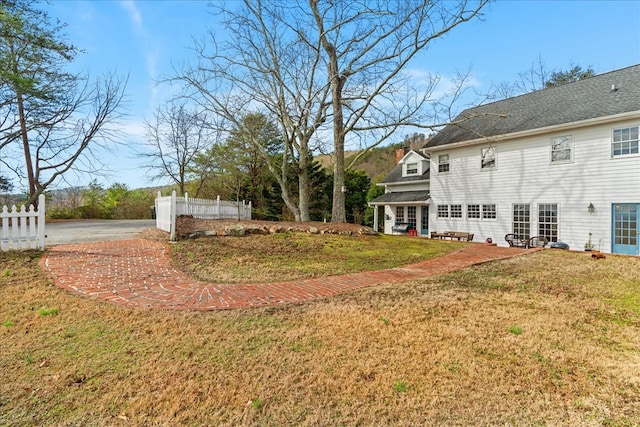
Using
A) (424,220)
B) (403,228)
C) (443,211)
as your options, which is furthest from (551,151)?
(403,228)

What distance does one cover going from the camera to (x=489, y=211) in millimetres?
15188

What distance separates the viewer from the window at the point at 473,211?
15.7 m

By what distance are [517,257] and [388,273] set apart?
489 centimetres

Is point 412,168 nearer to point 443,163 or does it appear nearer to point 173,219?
point 443,163

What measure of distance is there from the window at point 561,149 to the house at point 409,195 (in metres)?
6.18

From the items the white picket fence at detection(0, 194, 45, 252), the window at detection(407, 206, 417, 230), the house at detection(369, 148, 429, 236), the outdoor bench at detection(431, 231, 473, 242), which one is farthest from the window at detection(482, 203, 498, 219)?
the white picket fence at detection(0, 194, 45, 252)

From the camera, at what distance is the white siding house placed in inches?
446

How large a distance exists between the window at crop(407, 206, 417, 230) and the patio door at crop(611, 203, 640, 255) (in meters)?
9.15

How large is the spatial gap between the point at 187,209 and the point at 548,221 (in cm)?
1456

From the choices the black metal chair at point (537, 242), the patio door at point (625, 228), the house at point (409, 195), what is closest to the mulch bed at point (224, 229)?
the black metal chair at point (537, 242)

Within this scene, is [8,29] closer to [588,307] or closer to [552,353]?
[552,353]

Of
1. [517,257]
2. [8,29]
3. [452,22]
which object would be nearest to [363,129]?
[452,22]

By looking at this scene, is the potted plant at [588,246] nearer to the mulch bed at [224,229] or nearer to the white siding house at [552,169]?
the white siding house at [552,169]

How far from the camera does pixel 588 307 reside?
170 inches
